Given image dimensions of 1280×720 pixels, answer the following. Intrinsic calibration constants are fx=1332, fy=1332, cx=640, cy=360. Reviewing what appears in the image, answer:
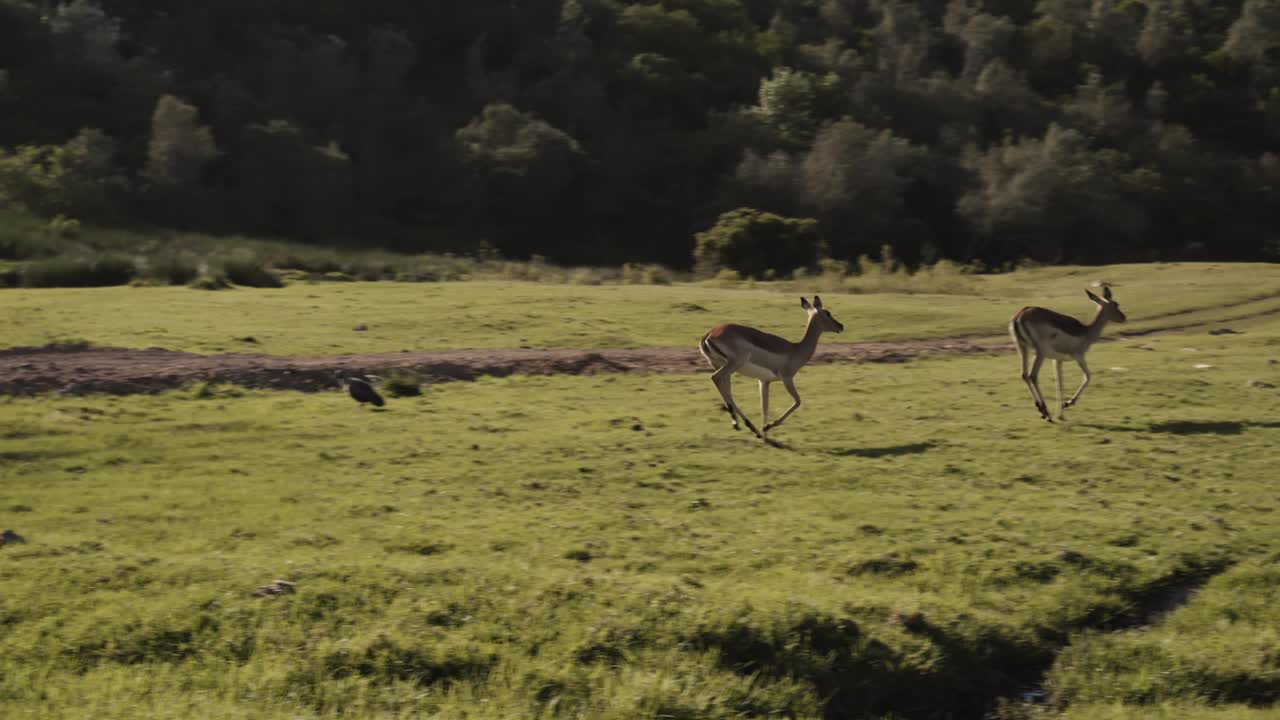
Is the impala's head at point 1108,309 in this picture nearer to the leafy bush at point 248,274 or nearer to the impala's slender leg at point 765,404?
the impala's slender leg at point 765,404

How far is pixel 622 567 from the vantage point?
1098 cm

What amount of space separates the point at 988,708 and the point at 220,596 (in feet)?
18.8

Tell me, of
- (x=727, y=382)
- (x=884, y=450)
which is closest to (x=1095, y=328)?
(x=884, y=450)

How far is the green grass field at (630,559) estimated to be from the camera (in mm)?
9383

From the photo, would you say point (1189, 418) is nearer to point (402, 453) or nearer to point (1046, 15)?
point (402, 453)

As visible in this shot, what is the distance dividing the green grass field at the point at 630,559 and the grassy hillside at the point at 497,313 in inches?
242

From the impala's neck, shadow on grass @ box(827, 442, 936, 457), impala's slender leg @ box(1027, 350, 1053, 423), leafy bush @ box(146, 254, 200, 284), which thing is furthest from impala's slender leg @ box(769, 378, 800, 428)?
leafy bush @ box(146, 254, 200, 284)

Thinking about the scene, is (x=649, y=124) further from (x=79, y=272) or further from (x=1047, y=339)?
(x=1047, y=339)

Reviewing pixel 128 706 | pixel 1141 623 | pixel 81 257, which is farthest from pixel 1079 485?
pixel 81 257

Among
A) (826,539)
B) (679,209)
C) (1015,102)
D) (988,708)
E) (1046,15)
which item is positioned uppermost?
(1046,15)

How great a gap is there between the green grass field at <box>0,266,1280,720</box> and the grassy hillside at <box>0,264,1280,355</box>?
20.1 feet

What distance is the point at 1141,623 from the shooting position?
419 inches

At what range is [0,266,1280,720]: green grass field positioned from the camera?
9383 mm

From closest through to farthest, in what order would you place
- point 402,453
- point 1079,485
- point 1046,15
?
point 1079,485, point 402,453, point 1046,15
